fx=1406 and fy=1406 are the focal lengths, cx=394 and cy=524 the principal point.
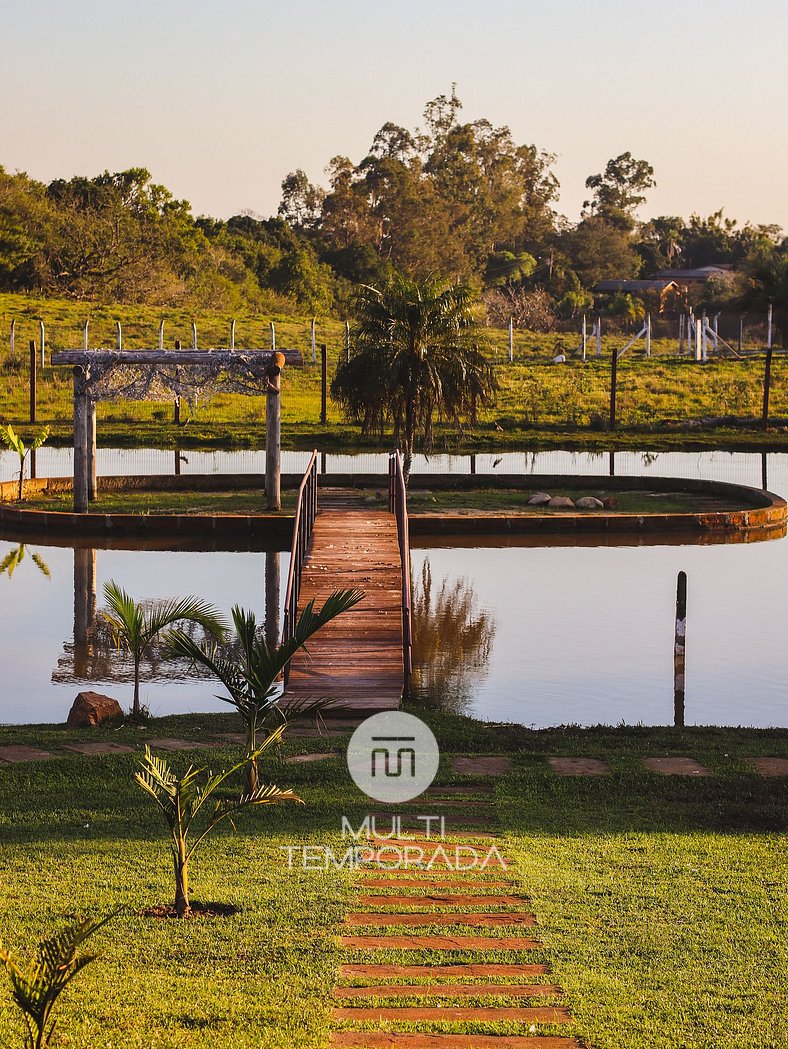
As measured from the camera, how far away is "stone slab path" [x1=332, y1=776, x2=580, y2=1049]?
15.5 ft

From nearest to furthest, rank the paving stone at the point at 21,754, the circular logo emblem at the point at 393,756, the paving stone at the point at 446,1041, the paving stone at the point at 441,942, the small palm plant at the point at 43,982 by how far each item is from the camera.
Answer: the small palm plant at the point at 43,982 < the paving stone at the point at 446,1041 < the paving stone at the point at 441,942 < the circular logo emblem at the point at 393,756 < the paving stone at the point at 21,754

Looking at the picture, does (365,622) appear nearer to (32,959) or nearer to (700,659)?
(700,659)

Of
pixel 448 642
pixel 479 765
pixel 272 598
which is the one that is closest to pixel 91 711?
pixel 479 765

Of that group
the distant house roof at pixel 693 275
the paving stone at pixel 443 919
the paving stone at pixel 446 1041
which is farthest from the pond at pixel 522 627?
the distant house roof at pixel 693 275

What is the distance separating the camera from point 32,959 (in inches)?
204

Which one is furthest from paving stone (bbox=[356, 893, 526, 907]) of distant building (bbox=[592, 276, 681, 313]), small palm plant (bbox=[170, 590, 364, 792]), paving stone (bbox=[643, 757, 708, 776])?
distant building (bbox=[592, 276, 681, 313])

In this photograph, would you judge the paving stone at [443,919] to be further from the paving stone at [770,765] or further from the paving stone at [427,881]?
the paving stone at [770,765]

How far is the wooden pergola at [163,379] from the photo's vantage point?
20.4 m

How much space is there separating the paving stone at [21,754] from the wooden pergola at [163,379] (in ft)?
37.6

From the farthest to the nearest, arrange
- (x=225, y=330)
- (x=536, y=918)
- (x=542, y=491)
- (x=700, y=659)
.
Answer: (x=225, y=330) → (x=542, y=491) → (x=700, y=659) → (x=536, y=918)

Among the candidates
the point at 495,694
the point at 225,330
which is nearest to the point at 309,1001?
the point at 495,694

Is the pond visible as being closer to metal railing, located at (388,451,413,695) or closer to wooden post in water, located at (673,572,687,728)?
wooden post in water, located at (673,572,687,728)

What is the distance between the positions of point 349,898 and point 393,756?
9.77ft

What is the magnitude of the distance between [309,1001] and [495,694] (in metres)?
6.34
